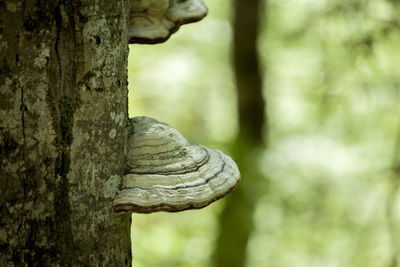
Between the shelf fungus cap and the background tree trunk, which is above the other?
the shelf fungus cap

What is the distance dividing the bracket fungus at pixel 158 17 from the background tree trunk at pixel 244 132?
15.6ft

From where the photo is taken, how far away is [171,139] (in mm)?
1677

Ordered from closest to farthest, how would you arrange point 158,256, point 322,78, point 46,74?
point 46,74 → point 322,78 → point 158,256

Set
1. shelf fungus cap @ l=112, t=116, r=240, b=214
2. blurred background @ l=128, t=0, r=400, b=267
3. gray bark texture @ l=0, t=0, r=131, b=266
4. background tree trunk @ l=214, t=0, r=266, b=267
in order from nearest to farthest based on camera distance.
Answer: gray bark texture @ l=0, t=0, r=131, b=266, shelf fungus cap @ l=112, t=116, r=240, b=214, blurred background @ l=128, t=0, r=400, b=267, background tree trunk @ l=214, t=0, r=266, b=267

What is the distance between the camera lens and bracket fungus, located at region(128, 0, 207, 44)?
5.96 feet

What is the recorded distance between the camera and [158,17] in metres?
1.86

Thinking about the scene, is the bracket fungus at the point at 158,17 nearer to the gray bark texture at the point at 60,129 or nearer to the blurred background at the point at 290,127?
the gray bark texture at the point at 60,129

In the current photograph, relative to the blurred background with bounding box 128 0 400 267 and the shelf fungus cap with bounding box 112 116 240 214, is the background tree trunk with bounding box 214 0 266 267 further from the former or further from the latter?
the shelf fungus cap with bounding box 112 116 240 214

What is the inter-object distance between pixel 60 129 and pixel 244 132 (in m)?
5.69

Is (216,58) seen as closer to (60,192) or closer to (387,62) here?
(387,62)

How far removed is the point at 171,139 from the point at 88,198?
38 centimetres

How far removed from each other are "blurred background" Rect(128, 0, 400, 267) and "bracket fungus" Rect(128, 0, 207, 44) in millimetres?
3518

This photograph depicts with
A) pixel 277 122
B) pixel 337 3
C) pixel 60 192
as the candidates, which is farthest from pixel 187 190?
pixel 277 122

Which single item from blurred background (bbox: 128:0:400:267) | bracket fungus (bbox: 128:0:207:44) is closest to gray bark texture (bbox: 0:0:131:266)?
bracket fungus (bbox: 128:0:207:44)
